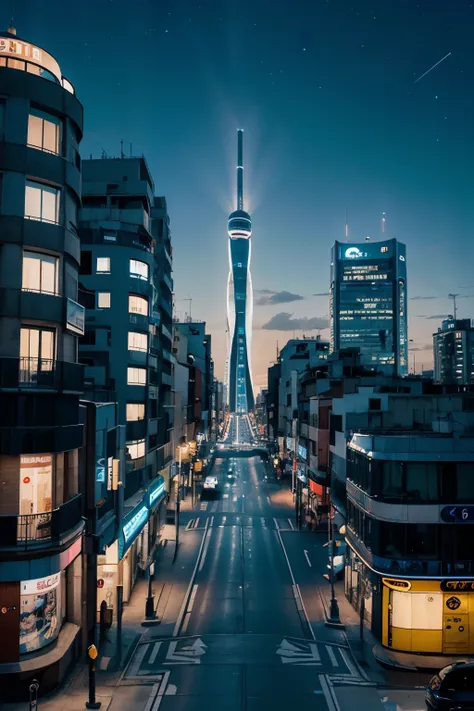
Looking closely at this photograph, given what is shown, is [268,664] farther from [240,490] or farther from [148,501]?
[240,490]

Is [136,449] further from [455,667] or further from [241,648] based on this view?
[455,667]

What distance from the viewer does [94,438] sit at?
114 feet

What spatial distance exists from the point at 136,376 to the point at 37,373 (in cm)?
2772

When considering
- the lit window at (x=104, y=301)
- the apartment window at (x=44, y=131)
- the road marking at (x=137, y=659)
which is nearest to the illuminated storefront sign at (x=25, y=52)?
the apartment window at (x=44, y=131)

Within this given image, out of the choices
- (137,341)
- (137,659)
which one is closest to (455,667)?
(137,659)

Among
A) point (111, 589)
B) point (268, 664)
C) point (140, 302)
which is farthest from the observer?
point (140, 302)

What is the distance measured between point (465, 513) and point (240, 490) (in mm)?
78116

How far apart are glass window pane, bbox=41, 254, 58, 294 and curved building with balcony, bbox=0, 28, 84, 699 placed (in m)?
0.05

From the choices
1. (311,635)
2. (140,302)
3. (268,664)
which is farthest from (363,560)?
(140,302)

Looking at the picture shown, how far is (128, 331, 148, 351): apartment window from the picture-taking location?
55991 mm

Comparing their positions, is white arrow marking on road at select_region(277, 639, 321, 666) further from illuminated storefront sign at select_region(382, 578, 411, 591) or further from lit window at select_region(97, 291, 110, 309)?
lit window at select_region(97, 291, 110, 309)

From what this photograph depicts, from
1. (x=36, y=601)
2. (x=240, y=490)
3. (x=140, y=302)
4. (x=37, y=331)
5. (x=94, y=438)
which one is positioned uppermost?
(x=140, y=302)

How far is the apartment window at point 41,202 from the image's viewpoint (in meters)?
29.7

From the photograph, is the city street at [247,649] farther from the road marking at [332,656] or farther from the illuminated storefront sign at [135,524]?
the illuminated storefront sign at [135,524]
